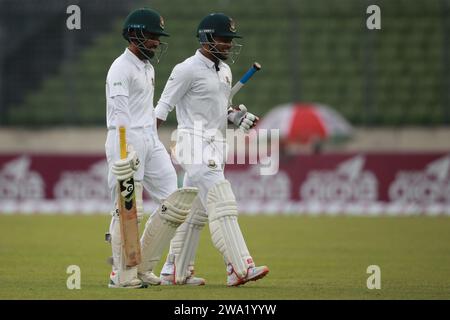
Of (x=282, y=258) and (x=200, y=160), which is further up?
(x=200, y=160)

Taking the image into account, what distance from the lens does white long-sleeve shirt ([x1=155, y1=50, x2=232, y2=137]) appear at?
27.0 feet

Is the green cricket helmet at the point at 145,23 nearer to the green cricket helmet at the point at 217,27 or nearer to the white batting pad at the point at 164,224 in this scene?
the green cricket helmet at the point at 217,27

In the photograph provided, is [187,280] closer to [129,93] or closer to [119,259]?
[119,259]

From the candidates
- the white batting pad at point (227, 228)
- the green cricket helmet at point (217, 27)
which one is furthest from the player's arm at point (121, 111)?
the green cricket helmet at point (217, 27)

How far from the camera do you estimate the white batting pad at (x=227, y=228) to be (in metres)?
7.98

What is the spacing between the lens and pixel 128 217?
7688mm

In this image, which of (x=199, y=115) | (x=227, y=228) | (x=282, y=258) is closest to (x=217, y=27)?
(x=199, y=115)

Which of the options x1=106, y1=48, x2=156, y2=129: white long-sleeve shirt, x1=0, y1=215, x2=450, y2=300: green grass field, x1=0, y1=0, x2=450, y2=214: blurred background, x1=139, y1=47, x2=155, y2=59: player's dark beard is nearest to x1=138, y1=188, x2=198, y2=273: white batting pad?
x1=0, y1=215, x2=450, y2=300: green grass field

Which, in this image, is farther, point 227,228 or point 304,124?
point 304,124

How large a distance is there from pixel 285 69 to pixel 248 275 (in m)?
14.0

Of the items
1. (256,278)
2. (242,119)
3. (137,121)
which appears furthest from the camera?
(242,119)

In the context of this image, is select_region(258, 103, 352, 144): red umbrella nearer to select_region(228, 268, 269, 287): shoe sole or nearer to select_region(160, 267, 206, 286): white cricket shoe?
select_region(160, 267, 206, 286): white cricket shoe

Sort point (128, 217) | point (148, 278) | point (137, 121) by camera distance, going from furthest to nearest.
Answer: point (148, 278), point (137, 121), point (128, 217)
